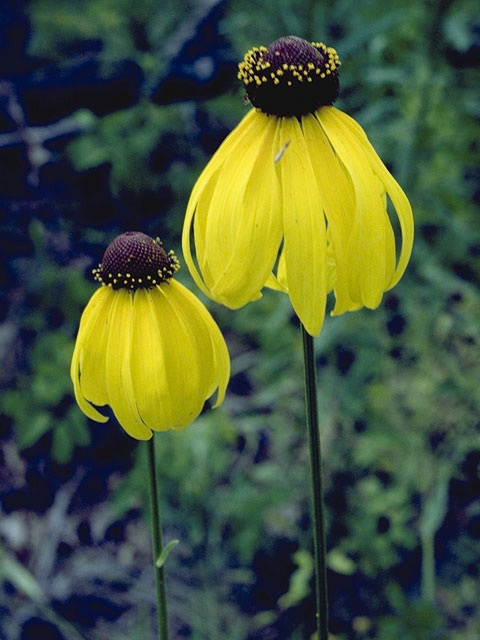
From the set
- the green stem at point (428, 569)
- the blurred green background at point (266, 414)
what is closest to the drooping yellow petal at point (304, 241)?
the blurred green background at point (266, 414)

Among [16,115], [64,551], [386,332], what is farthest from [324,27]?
[64,551]

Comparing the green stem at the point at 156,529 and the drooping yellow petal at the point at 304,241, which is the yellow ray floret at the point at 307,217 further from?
the green stem at the point at 156,529

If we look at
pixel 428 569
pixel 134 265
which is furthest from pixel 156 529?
pixel 428 569

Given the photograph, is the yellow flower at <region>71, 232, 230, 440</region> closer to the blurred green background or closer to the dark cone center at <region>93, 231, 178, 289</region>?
the dark cone center at <region>93, 231, 178, 289</region>

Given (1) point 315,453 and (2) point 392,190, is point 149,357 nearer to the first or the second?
(1) point 315,453

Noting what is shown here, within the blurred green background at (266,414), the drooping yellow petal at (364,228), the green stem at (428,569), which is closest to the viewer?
the drooping yellow petal at (364,228)

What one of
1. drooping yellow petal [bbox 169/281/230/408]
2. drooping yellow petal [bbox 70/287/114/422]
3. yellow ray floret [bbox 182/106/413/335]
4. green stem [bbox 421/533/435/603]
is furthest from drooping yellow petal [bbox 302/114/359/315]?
green stem [bbox 421/533/435/603]
